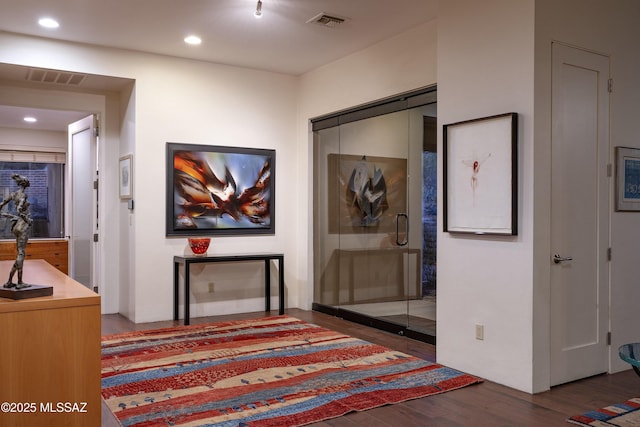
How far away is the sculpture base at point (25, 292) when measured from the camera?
2129mm

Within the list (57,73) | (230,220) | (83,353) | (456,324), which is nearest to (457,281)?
(456,324)

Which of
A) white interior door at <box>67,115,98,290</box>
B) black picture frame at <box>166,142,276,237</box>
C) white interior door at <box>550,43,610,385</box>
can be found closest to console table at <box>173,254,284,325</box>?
black picture frame at <box>166,142,276,237</box>

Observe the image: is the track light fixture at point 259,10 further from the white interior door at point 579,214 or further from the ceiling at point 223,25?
the white interior door at point 579,214

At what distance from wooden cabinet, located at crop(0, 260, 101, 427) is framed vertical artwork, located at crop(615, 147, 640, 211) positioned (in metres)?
3.70

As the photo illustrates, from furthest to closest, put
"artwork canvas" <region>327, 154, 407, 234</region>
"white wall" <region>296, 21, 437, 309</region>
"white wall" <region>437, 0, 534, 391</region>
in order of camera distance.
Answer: "artwork canvas" <region>327, 154, 407, 234</region>
"white wall" <region>296, 21, 437, 309</region>
"white wall" <region>437, 0, 534, 391</region>

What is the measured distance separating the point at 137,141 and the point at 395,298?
3.19 meters

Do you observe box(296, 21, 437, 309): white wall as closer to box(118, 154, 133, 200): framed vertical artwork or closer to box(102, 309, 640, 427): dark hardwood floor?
box(118, 154, 133, 200): framed vertical artwork

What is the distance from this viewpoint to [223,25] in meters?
4.94

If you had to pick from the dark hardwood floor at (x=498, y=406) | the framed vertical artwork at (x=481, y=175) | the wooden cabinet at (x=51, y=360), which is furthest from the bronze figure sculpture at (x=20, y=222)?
the framed vertical artwork at (x=481, y=175)

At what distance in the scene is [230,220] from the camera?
6.27 m

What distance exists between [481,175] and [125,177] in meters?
3.99

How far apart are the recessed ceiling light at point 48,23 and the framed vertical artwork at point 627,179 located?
484cm

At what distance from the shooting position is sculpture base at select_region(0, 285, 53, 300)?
83.8 inches

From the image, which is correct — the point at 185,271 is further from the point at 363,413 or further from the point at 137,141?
the point at 363,413
